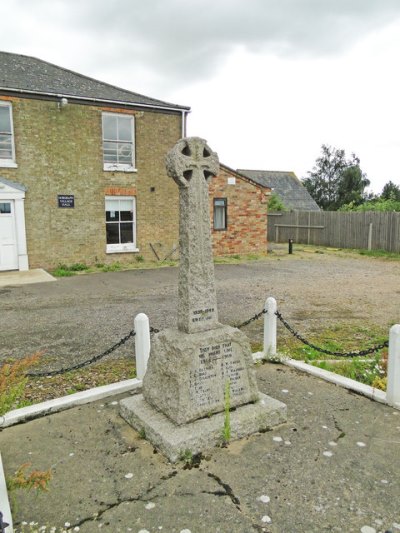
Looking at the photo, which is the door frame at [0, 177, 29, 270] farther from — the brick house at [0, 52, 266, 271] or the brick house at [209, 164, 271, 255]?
the brick house at [209, 164, 271, 255]

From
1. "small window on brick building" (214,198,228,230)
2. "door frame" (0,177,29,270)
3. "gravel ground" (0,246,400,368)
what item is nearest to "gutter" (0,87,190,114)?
"door frame" (0,177,29,270)

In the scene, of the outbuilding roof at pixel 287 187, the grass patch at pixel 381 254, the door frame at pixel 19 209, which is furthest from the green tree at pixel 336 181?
the door frame at pixel 19 209

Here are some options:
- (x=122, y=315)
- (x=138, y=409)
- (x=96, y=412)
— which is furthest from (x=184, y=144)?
(x=122, y=315)

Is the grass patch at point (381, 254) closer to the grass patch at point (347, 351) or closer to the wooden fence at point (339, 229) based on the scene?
the wooden fence at point (339, 229)

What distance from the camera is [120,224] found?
16.7 meters

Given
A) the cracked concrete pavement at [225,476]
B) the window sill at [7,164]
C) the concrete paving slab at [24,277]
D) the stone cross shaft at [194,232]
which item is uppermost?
the window sill at [7,164]

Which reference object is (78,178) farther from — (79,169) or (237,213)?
(237,213)

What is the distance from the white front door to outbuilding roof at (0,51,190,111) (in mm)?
3849

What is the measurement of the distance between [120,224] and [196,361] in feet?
44.1

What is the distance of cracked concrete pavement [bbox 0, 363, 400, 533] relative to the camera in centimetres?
288

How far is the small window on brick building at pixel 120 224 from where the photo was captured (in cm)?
1644

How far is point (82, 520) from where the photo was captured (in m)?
2.88

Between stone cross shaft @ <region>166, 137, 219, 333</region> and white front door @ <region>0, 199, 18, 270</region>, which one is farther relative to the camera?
white front door @ <region>0, 199, 18, 270</region>

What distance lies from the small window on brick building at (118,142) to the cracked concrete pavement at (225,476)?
13.3 meters
